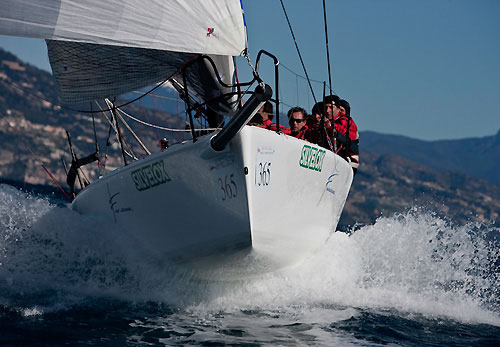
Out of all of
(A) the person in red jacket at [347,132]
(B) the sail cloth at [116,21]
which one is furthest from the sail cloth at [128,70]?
(A) the person in red jacket at [347,132]

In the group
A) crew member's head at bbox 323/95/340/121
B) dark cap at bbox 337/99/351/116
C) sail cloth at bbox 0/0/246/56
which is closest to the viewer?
sail cloth at bbox 0/0/246/56

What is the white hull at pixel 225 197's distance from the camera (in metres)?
5.24

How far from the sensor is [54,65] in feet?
25.0

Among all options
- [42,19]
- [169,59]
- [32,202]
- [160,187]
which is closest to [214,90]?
[169,59]

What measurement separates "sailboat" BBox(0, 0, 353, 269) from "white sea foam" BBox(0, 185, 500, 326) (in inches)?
10.9

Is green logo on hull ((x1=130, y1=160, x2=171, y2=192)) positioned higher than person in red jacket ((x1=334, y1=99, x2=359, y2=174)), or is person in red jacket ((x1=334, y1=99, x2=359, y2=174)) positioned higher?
person in red jacket ((x1=334, y1=99, x2=359, y2=174))

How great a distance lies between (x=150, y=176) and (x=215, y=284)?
4.09 feet

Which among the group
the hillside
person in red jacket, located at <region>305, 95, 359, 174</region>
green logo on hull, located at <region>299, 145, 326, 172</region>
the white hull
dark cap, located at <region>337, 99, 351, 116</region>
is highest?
the hillside

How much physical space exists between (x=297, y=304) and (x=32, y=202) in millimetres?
3413

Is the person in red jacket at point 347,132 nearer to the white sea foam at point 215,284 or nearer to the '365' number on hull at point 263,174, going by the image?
the white sea foam at point 215,284

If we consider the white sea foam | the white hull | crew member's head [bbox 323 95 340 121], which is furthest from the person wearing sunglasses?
the white sea foam

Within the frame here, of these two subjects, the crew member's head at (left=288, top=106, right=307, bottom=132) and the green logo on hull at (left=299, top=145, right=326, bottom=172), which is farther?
the crew member's head at (left=288, top=106, right=307, bottom=132)

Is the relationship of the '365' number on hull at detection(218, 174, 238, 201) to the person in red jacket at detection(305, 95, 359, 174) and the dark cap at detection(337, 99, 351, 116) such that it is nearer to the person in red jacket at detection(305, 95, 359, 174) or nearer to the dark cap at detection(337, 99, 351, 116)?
the person in red jacket at detection(305, 95, 359, 174)

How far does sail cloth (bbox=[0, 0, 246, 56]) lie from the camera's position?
5.17 meters
